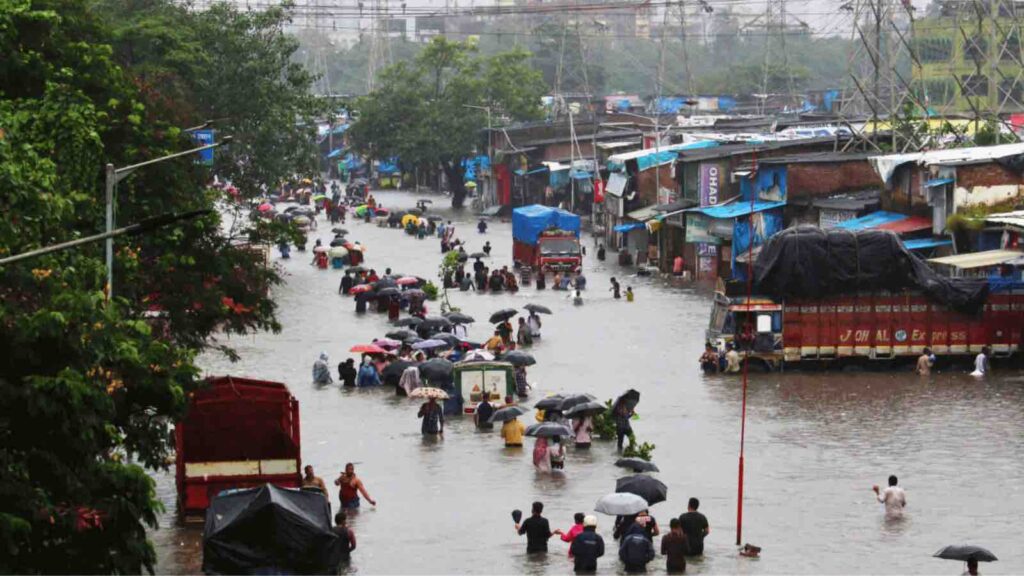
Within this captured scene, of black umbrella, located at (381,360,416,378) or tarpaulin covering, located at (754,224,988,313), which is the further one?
tarpaulin covering, located at (754,224,988,313)

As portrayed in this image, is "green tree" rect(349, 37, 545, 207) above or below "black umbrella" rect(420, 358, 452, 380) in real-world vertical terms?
above

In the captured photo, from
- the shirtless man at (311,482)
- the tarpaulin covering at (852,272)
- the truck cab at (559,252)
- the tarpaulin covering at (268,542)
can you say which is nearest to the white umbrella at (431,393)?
the shirtless man at (311,482)

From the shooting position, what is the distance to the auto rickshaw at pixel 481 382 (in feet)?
110

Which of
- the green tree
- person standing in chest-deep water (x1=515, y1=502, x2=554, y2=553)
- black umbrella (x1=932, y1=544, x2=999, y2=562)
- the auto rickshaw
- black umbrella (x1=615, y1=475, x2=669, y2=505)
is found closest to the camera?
black umbrella (x1=932, y1=544, x2=999, y2=562)

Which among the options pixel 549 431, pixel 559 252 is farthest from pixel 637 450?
pixel 559 252

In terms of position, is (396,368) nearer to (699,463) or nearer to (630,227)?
(699,463)

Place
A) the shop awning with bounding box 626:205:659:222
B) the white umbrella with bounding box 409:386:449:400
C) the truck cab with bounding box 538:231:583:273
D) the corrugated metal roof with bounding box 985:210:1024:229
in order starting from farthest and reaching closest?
the shop awning with bounding box 626:205:659:222
the truck cab with bounding box 538:231:583:273
the corrugated metal roof with bounding box 985:210:1024:229
the white umbrella with bounding box 409:386:449:400

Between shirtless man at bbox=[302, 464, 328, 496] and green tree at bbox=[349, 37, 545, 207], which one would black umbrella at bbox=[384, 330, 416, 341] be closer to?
shirtless man at bbox=[302, 464, 328, 496]

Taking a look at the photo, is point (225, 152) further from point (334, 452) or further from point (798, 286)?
point (334, 452)

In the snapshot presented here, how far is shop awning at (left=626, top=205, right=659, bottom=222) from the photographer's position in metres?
66.9

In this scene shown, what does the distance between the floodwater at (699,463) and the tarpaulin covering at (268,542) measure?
136 centimetres

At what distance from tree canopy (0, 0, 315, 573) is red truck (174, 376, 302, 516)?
695 millimetres

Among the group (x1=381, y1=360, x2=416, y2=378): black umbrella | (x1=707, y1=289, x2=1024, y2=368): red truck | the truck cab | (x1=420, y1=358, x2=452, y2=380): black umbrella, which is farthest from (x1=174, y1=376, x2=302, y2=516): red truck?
the truck cab

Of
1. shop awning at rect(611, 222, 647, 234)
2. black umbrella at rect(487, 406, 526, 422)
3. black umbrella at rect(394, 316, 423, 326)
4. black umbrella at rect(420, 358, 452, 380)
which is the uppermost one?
black umbrella at rect(487, 406, 526, 422)
